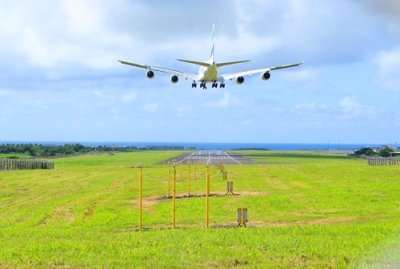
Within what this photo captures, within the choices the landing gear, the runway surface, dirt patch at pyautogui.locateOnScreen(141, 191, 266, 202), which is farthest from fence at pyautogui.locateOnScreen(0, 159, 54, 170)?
Result: dirt patch at pyautogui.locateOnScreen(141, 191, 266, 202)

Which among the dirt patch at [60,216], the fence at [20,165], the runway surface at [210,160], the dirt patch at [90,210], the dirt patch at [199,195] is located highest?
the runway surface at [210,160]

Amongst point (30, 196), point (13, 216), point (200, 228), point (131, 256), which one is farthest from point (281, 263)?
point (30, 196)

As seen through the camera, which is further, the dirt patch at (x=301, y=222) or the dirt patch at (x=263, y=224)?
the dirt patch at (x=301, y=222)

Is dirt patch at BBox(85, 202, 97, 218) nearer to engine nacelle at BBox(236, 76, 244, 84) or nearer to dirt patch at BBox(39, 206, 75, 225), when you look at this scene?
dirt patch at BBox(39, 206, 75, 225)

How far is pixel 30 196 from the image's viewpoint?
152ft

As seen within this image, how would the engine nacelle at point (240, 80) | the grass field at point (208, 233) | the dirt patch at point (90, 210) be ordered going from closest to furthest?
the grass field at point (208, 233) → the dirt patch at point (90, 210) → the engine nacelle at point (240, 80)

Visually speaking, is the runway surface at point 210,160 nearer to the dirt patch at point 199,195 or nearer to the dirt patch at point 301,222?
the dirt patch at point 199,195

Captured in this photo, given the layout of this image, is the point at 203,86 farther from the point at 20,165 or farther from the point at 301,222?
the point at 20,165

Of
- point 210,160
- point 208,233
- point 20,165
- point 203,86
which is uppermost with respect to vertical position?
point 203,86

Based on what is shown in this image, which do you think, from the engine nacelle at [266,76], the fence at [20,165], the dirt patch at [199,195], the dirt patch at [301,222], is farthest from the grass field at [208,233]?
the fence at [20,165]

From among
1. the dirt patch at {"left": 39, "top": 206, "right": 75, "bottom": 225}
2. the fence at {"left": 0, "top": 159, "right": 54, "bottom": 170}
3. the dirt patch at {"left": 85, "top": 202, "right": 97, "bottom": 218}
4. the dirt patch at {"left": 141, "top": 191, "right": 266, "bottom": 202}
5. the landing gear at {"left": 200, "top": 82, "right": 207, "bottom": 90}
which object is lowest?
the dirt patch at {"left": 39, "top": 206, "right": 75, "bottom": 225}

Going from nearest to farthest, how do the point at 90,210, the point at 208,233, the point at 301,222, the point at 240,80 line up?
1. the point at 208,233
2. the point at 301,222
3. the point at 90,210
4. the point at 240,80

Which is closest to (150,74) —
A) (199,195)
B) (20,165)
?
(199,195)

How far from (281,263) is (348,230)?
6975mm
